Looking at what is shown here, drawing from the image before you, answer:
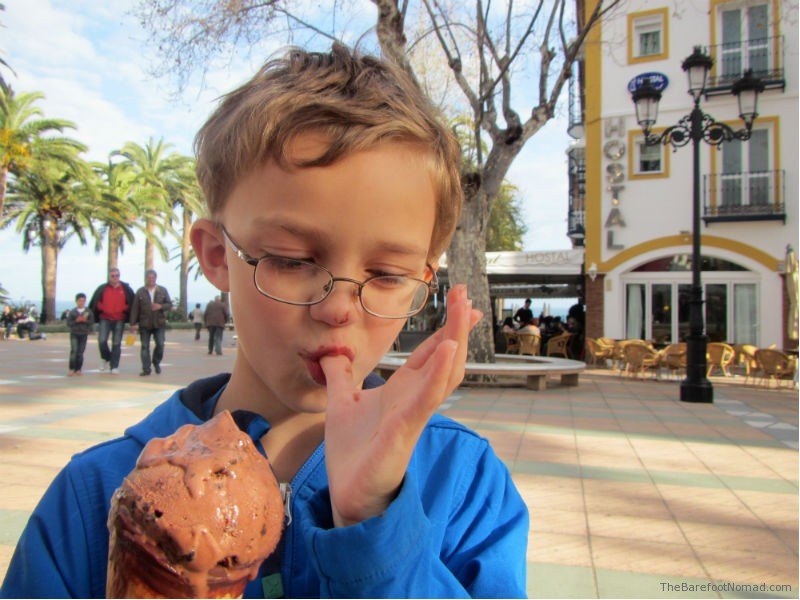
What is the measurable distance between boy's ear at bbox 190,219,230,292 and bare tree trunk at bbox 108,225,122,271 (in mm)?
33141

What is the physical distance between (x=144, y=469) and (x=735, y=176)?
62.8 feet

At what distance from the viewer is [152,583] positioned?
1.76 feet

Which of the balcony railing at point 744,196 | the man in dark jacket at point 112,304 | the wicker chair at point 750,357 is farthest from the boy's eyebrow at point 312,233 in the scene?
the balcony railing at point 744,196

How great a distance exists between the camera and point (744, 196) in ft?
54.8

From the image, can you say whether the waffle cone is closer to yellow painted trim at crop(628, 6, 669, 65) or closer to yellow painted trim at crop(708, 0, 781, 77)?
yellow painted trim at crop(708, 0, 781, 77)

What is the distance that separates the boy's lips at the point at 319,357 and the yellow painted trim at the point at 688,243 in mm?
17935

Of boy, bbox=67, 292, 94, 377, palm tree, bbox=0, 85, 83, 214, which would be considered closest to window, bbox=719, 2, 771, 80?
boy, bbox=67, 292, 94, 377

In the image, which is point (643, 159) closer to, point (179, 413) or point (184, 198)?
point (179, 413)

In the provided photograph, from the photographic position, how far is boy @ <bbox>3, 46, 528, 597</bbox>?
0.89 meters

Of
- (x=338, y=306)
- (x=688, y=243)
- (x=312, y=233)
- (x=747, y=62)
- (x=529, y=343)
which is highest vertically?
(x=747, y=62)

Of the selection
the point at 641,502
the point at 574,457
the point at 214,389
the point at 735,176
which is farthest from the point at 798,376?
the point at 214,389

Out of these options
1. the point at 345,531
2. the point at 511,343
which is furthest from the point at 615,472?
the point at 511,343

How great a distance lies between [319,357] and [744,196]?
61.3ft

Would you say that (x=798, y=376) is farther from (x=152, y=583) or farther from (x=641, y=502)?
(x=152, y=583)
